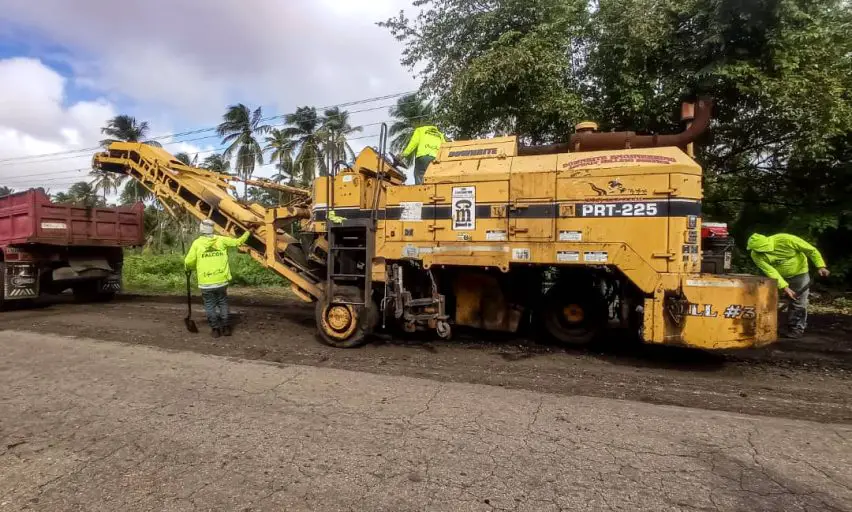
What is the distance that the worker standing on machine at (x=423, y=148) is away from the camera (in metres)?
6.62

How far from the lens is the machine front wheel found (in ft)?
21.4

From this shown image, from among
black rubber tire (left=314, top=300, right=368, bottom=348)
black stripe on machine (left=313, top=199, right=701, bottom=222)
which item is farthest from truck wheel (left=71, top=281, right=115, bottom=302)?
black stripe on machine (left=313, top=199, right=701, bottom=222)

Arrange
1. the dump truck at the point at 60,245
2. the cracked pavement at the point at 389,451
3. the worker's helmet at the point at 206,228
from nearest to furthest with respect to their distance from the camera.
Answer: the cracked pavement at the point at 389,451
the worker's helmet at the point at 206,228
the dump truck at the point at 60,245

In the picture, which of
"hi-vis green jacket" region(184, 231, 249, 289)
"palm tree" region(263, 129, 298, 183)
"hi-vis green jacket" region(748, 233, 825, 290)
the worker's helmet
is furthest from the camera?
"palm tree" region(263, 129, 298, 183)

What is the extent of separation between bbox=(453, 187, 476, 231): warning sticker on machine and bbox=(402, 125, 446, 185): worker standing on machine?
2.29ft

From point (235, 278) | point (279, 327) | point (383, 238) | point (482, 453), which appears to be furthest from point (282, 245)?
point (235, 278)

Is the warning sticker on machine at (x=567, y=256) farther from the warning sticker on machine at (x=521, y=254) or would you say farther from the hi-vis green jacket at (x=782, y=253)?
the hi-vis green jacket at (x=782, y=253)

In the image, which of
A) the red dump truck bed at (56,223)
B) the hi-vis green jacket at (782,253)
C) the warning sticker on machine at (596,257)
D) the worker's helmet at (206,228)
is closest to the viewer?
the warning sticker on machine at (596,257)

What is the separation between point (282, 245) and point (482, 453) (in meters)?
5.24

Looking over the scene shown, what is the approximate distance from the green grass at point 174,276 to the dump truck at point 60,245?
7.98ft

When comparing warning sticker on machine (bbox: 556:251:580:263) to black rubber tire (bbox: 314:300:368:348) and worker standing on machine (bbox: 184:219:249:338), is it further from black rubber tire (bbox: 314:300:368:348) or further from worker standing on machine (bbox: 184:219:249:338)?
worker standing on machine (bbox: 184:219:249:338)

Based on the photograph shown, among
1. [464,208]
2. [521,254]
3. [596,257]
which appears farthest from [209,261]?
[596,257]

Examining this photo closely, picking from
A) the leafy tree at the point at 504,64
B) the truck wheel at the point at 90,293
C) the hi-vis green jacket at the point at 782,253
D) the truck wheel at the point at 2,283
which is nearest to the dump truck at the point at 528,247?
the hi-vis green jacket at the point at 782,253

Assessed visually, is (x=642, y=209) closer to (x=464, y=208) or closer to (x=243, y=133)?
(x=464, y=208)
